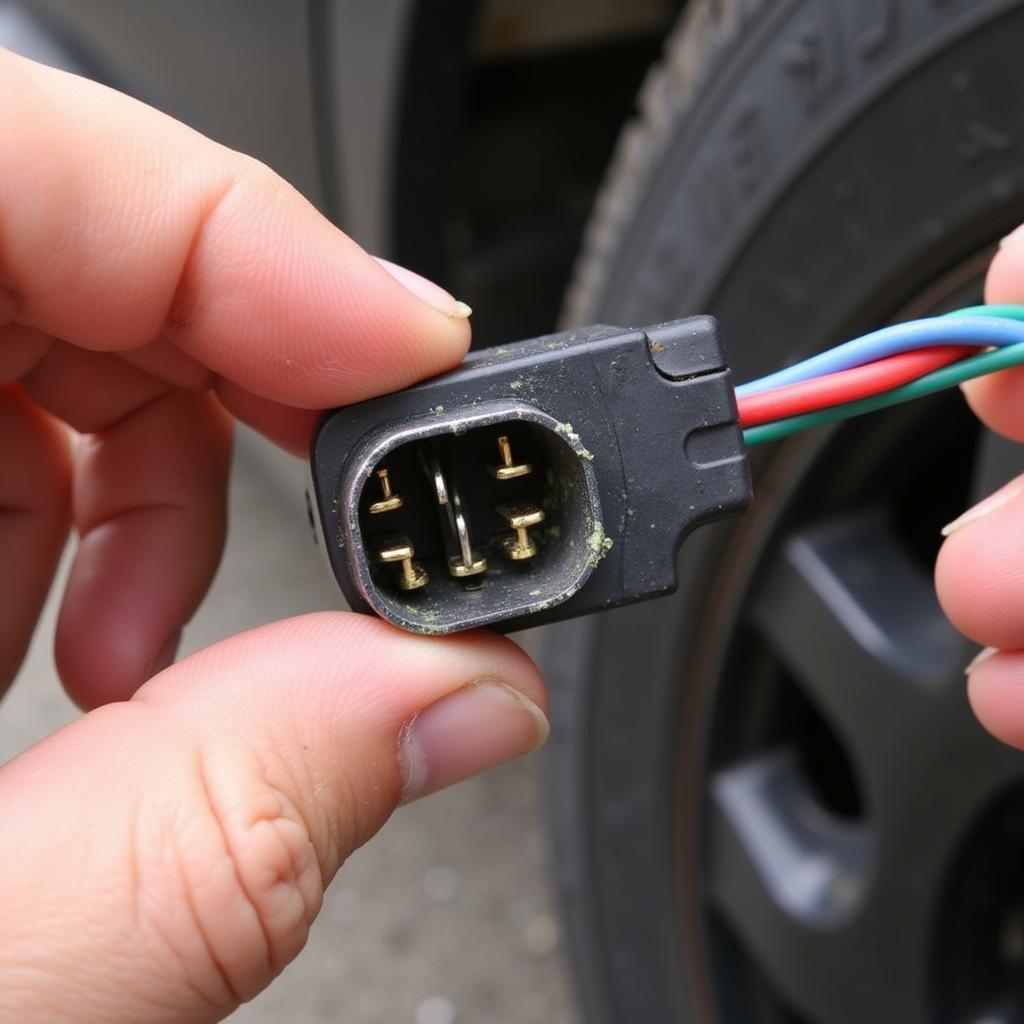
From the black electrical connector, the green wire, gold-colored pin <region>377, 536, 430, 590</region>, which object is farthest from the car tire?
gold-colored pin <region>377, 536, 430, 590</region>

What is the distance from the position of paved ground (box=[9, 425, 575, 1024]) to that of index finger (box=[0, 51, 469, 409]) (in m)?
0.89

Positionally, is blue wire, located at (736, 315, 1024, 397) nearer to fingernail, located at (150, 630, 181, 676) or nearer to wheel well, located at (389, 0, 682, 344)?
fingernail, located at (150, 630, 181, 676)

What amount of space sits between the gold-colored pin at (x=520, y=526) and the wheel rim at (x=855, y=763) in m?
0.31

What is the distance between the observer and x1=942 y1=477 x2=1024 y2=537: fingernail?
664 millimetres

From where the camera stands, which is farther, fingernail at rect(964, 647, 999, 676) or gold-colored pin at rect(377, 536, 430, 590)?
fingernail at rect(964, 647, 999, 676)

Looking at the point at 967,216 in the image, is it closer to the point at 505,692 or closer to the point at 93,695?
the point at 505,692

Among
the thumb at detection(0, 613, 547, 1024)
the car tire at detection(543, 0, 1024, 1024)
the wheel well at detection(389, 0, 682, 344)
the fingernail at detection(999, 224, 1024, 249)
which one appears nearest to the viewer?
the thumb at detection(0, 613, 547, 1024)

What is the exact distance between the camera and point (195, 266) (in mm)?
657

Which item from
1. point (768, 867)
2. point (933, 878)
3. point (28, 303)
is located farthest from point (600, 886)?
point (28, 303)

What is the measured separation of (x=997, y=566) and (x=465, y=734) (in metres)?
0.33

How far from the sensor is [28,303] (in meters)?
0.65

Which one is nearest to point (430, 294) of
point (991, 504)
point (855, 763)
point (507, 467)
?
point (507, 467)

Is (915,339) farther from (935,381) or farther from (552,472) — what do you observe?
(552,472)

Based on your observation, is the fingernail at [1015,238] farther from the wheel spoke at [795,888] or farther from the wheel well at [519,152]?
the wheel well at [519,152]
